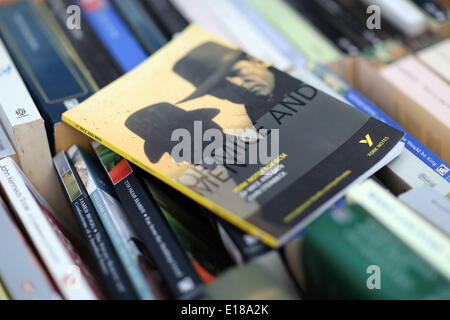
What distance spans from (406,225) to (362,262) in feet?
0.23

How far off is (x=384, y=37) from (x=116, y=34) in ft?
1.90

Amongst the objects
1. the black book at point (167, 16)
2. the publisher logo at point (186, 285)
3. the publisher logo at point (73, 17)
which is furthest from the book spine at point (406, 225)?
the publisher logo at point (73, 17)

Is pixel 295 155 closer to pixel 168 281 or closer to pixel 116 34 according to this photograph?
pixel 168 281

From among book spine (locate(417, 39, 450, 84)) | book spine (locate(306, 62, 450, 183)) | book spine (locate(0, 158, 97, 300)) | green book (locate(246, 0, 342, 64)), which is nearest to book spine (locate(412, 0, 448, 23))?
book spine (locate(417, 39, 450, 84))

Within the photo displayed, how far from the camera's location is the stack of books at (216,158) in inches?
22.0

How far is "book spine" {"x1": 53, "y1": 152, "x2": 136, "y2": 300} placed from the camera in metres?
0.59

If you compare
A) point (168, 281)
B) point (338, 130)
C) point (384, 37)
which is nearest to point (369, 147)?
point (338, 130)

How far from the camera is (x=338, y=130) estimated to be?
69cm

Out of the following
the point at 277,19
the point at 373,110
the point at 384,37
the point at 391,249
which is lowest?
the point at 391,249

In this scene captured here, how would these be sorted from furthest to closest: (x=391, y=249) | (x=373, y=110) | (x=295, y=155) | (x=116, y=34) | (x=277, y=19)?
(x=277, y=19), (x=116, y=34), (x=373, y=110), (x=295, y=155), (x=391, y=249)

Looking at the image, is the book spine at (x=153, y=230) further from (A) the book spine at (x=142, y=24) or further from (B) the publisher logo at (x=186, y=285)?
(A) the book spine at (x=142, y=24)

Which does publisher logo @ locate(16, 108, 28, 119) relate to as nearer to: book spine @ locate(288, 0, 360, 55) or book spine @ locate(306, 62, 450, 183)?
book spine @ locate(306, 62, 450, 183)

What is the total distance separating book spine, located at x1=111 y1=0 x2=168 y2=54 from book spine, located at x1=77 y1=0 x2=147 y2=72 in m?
0.01

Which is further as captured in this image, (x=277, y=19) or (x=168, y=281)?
(x=277, y=19)
